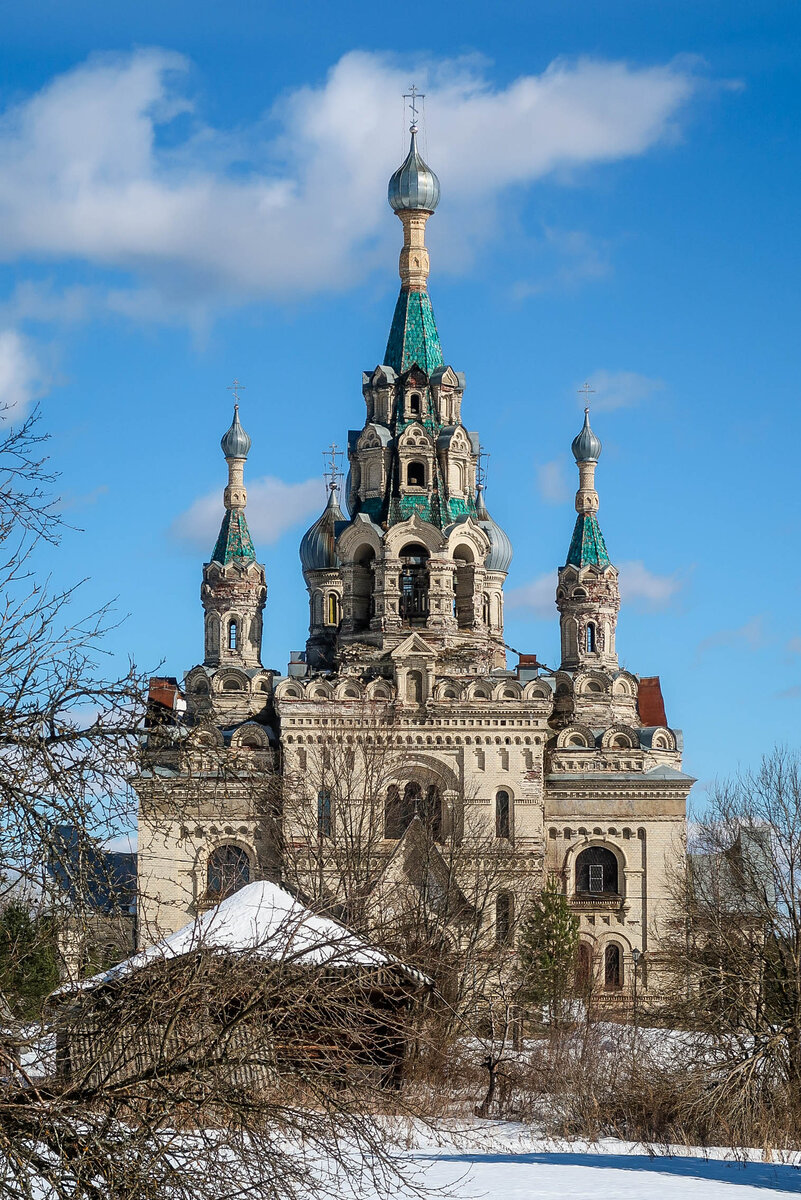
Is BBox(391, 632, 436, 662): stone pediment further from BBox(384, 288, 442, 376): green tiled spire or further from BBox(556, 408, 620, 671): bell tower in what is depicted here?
BBox(384, 288, 442, 376): green tiled spire

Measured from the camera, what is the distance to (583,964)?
53.2m

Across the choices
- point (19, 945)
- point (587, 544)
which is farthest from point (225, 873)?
point (19, 945)

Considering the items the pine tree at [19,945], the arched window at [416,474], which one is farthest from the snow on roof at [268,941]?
the arched window at [416,474]

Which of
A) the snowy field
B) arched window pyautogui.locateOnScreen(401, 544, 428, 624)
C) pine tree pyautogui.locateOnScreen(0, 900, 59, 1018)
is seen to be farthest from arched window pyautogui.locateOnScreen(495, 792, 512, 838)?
pine tree pyautogui.locateOnScreen(0, 900, 59, 1018)

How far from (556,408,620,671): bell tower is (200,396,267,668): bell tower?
10.5 meters

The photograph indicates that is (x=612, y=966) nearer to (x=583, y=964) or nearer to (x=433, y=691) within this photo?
(x=583, y=964)

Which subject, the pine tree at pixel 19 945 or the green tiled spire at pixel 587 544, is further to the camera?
the green tiled spire at pixel 587 544

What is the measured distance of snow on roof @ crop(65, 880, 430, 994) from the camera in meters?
10.5

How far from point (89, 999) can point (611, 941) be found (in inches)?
1852

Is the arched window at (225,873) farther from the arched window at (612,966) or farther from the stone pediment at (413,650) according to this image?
the arched window at (612,966)

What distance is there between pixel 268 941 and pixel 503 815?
45069 millimetres

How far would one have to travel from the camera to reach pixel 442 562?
5819 centimetres

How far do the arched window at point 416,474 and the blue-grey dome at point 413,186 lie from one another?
9219mm

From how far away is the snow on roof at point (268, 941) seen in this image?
10.5m
